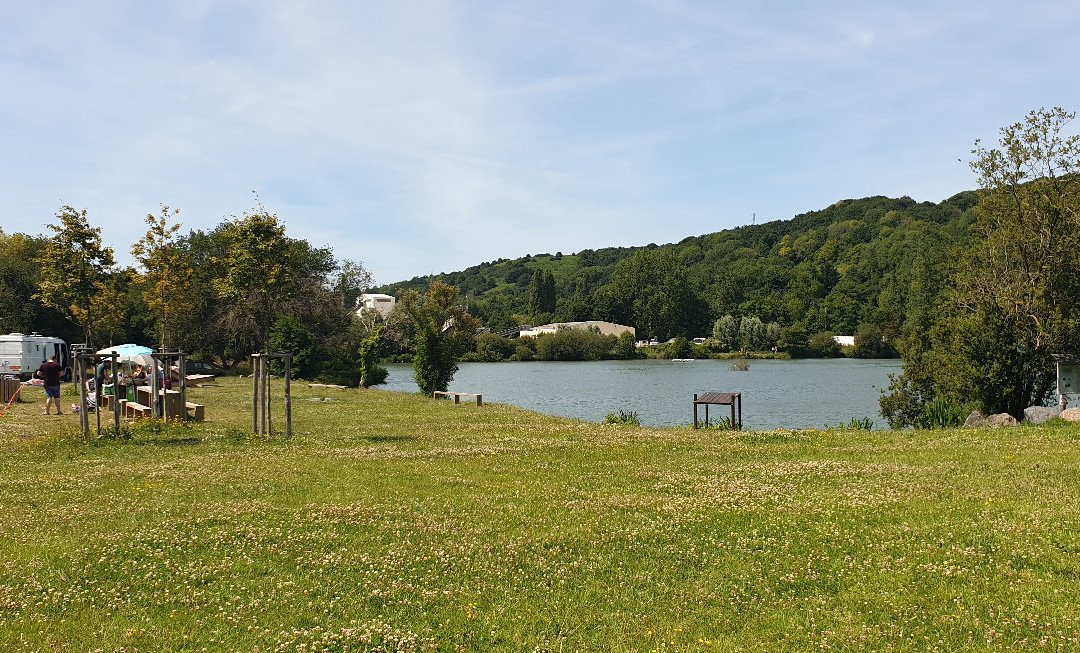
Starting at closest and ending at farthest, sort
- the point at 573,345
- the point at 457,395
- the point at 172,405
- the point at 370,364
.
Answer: the point at 172,405, the point at 457,395, the point at 370,364, the point at 573,345

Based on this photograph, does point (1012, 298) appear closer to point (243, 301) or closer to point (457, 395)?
point (457, 395)

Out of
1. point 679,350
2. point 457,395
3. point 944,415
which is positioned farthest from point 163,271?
point 679,350

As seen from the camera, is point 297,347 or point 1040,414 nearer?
point 1040,414

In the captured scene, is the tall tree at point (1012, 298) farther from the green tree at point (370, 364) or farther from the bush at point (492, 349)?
the bush at point (492, 349)

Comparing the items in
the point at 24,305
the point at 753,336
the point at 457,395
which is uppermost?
the point at 24,305

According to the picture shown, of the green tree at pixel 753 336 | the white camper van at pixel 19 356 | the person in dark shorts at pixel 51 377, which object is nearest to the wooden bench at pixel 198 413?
the person in dark shorts at pixel 51 377

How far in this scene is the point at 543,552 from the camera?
10961 millimetres

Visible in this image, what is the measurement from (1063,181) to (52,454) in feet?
130

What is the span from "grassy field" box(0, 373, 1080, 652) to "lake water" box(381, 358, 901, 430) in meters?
24.1

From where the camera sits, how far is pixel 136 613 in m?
8.85

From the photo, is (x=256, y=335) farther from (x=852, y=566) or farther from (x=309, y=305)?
(x=852, y=566)

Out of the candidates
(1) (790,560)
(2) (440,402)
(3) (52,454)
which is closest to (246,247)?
(2) (440,402)

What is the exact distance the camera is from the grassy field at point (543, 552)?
27.0 ft

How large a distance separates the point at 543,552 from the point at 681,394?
5461cm
